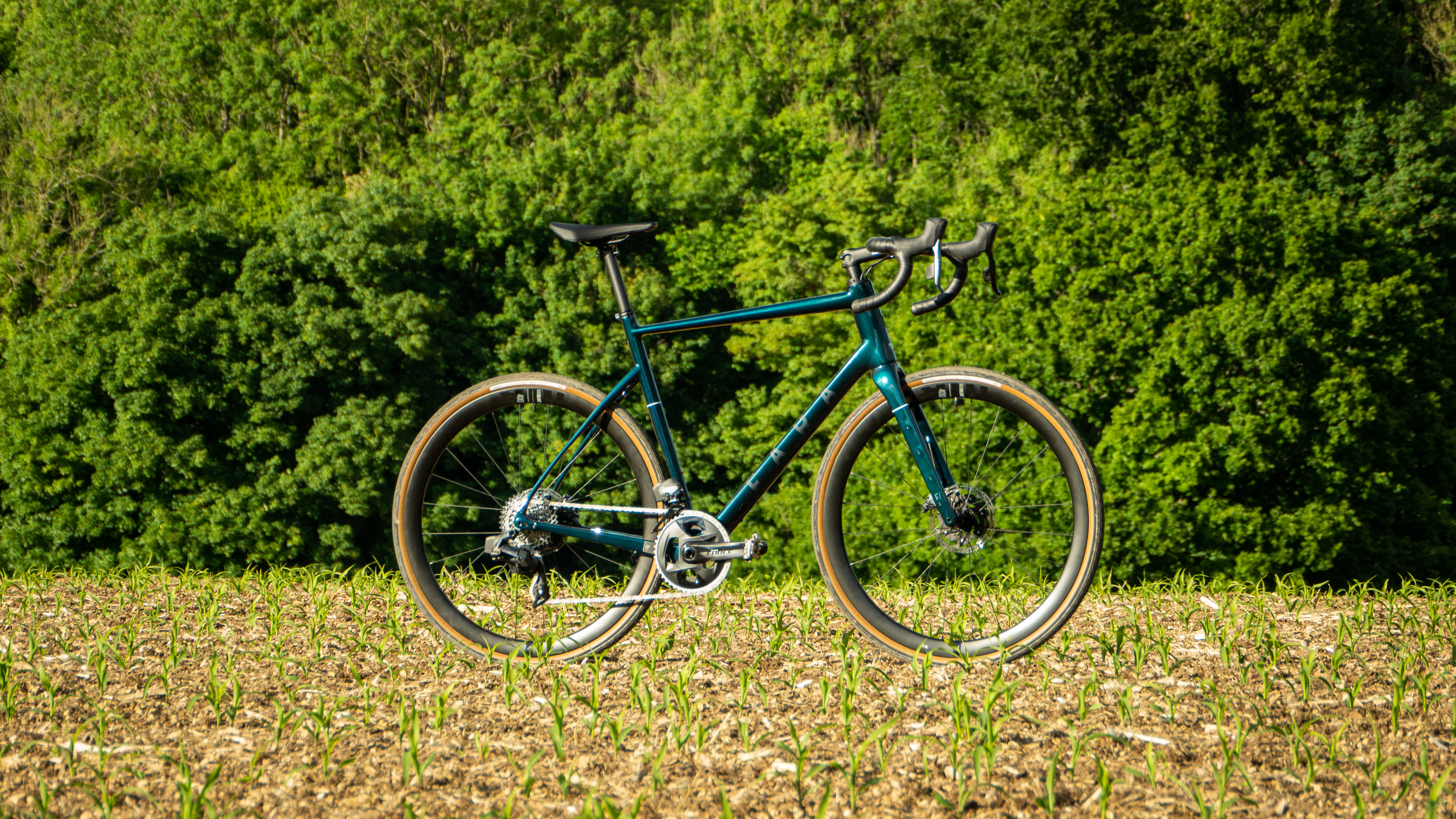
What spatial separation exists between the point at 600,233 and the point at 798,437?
34.2 inches

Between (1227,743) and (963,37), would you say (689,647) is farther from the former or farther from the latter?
(963,37)

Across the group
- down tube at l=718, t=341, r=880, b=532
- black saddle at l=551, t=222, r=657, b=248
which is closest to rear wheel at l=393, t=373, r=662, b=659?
down tube at l=718, t=341, r=880, b=532

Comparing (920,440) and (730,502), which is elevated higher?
(920,440)

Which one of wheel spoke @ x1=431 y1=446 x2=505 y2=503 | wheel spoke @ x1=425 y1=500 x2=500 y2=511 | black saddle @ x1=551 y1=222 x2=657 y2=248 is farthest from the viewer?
black saddle @ x1=551 y1=222 x2=657 y2=248

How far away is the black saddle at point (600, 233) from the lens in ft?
10.4

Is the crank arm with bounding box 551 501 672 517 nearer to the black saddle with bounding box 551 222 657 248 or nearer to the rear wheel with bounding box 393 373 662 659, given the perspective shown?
the rear wheel with bounding box 393 373 662 659

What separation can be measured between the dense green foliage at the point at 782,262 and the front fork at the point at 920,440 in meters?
10.2

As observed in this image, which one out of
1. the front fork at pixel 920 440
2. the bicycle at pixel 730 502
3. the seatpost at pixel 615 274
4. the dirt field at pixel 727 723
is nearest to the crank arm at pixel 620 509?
the bicycle at pixel 730 502

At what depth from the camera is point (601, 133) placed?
23172 millimetres

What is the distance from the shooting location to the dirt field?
2254mm

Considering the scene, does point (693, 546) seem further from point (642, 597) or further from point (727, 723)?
point (727, 723)

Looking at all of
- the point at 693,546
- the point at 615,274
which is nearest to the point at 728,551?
the point at 693,546

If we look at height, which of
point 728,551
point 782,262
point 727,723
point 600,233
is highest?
point 600,233

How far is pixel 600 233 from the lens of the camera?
321 centimetres
